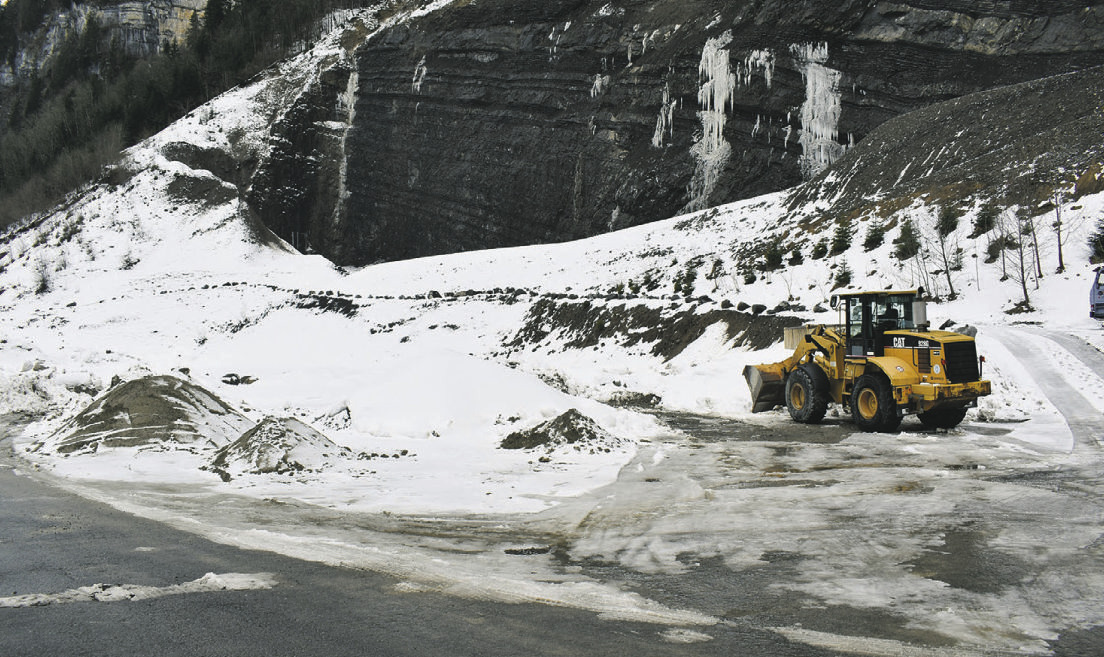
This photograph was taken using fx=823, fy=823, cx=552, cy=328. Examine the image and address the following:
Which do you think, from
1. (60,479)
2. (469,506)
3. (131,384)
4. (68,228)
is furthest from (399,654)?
(68,228)

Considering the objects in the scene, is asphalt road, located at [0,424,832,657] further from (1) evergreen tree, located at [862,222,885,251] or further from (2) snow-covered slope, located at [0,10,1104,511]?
(1) evergreen tree, located at [862,222,885,251]

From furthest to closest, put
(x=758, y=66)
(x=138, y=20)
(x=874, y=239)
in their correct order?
(x=138, y=20), (x=758, y=66), (x=874, y=239)

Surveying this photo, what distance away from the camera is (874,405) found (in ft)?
44.7

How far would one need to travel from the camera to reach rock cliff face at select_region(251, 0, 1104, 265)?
42.6m

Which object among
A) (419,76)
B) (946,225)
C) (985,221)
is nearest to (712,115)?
(946,225)

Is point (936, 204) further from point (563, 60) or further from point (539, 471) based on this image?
point (563, 60)

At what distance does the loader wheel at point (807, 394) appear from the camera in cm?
1462

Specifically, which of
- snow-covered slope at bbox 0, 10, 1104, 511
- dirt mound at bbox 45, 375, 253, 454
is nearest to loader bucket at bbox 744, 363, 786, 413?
snow-covered slope at bbox 0, 10, 1104, 511

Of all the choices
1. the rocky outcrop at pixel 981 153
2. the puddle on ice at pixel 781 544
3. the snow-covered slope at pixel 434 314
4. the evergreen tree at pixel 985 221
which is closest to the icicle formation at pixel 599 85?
the snow-covered slope at pixel 434 314

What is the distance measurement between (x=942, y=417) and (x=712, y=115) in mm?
36808

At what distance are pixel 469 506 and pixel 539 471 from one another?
207cm

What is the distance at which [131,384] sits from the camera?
43.6 ft

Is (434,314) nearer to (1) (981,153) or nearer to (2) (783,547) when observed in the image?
(1) (981,153)

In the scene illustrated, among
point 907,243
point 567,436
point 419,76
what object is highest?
point 419,76
